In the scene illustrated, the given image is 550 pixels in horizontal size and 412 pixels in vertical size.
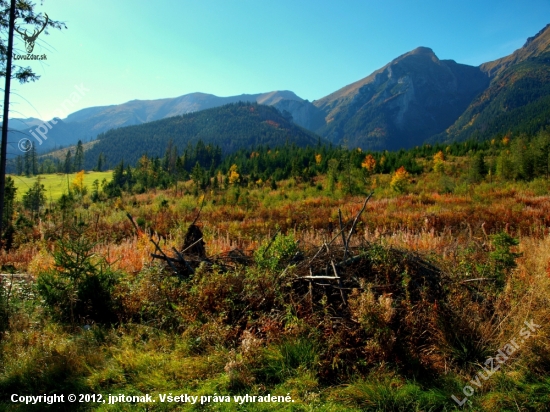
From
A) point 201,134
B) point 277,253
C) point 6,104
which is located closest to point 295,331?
point 277,253

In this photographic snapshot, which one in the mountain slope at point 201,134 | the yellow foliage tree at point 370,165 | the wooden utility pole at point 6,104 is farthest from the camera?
the mountain slope at point 201,134

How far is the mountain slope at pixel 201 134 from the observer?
150 m

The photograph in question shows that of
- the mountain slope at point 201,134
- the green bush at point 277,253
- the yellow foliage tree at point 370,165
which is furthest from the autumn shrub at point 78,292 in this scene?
the mountain slope at point 201,134

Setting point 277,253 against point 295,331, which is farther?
point 277,253

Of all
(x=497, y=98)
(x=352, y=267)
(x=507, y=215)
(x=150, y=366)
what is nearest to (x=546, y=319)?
(x=352, y=267)

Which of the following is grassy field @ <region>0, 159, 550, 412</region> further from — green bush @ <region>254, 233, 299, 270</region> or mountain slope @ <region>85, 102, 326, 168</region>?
mountain slope @ <region>85, 102, 326, 168</region>

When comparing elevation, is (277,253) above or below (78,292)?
above

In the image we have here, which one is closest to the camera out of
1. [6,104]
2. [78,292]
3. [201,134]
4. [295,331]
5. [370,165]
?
[295,331]

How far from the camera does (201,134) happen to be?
167750 mm

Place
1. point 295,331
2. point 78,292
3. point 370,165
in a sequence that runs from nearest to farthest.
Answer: point 295,331 → point 78,292 → point 370,165

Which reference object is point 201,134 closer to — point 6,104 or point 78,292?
point 6,104

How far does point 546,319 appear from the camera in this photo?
308 cm

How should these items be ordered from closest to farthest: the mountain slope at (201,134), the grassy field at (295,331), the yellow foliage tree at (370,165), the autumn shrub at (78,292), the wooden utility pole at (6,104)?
the grassy field at (295,331)
the autumn shrub at (78,292)
the wooden utility pole at (6,104)
the yellow foliage tree at (370,165)
the mountain slope at (201,134)

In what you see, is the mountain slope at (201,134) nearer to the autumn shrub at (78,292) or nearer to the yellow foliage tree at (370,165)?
the yellow foliage tree at (370,165)
